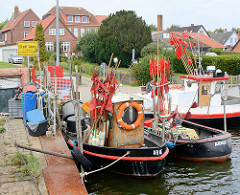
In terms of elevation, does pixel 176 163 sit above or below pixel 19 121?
below

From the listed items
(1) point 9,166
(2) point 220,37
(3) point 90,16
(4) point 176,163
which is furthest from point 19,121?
(2) point 220,37

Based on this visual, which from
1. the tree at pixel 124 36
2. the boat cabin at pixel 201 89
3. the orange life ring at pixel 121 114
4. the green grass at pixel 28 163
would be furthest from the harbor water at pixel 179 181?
the tree at pixel 124 36

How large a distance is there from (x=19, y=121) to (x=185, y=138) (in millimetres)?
6316

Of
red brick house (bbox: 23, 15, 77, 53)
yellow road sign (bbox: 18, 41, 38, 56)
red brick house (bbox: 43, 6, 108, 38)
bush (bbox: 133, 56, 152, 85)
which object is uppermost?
red brick house (bbox: 43, 6, 108, 38)

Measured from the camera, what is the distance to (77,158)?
26.7 ft

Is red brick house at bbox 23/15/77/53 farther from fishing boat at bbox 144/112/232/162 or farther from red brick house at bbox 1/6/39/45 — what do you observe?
fishing boat at bbox 144/112/232/162

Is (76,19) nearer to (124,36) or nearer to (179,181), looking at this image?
(124,36)

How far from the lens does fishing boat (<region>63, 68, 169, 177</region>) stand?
9.20 m

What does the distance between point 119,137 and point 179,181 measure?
2392 millimetres

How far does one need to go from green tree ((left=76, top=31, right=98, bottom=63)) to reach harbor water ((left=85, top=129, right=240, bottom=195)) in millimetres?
36330

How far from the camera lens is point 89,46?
4622 centimetres

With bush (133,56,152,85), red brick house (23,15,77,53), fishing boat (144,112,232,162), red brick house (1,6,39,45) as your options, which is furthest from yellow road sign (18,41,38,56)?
red brick house (1,6,39,45)

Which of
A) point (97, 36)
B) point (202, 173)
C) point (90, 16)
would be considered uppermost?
point (90, 16)

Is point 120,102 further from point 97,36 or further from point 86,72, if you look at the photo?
point 97,36
